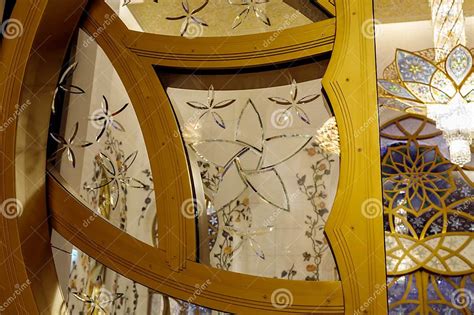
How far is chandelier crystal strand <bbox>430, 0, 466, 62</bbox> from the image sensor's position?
3.55 meters

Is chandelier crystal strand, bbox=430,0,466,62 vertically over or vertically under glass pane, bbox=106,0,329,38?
over

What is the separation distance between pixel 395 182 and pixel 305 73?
3.87 metres

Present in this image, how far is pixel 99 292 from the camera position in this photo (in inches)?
47.8

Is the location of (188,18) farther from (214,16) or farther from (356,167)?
(356,167)

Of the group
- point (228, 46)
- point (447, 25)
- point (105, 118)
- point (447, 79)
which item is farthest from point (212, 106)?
point (447, 79)

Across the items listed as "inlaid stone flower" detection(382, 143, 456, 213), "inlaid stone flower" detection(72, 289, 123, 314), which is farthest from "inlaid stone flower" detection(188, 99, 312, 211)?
"inlaid stone flower" detection(382, 143, 456, 213)

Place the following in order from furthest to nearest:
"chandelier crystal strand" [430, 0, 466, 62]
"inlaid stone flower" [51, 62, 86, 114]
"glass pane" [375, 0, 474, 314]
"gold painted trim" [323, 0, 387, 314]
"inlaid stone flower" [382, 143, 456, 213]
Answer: "inlaid stone flower" [382, 143, 456, 213]
"glass pane" [375, 0, 474, 314]
"chandelier crystal strand" [430, 0, 466, 62]
"inlaid stone flower" [51, 62, 86, 114]
"gold painted trim" [323, 0, 387, 314]

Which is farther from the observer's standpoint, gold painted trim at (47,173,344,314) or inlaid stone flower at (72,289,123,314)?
inlaid stone flower at (72,289,123,314)

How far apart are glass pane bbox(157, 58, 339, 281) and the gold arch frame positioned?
0.04 metres

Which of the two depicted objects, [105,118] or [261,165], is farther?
[105,118]

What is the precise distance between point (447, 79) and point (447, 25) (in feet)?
1.12

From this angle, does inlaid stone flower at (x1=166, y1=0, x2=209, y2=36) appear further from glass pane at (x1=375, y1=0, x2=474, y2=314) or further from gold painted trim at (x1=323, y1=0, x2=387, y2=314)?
glass pane at (x1=375, y1=0, x2=474, y2=314)

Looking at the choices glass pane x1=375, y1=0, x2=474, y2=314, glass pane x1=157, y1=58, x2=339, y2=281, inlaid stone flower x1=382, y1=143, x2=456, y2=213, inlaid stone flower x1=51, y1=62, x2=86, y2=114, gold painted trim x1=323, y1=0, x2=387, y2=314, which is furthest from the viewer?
inlaid stone flower x1=382, y1=143, x2=456, y2=213

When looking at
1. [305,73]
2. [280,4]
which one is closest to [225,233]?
[305,73]
